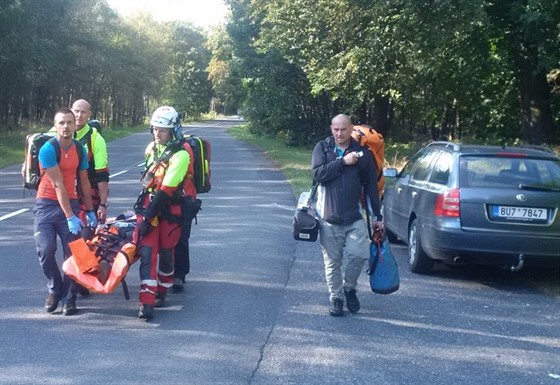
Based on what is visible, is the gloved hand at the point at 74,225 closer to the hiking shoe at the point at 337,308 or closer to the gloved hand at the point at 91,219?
the gloved hand at the point at 91,219

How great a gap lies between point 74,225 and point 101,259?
41 cm

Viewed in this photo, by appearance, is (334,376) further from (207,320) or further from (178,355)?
(207,320)

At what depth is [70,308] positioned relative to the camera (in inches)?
285

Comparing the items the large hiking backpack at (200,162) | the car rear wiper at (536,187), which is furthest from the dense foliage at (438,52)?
the large hiking backpack at (200,162)

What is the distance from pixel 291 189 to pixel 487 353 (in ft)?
45.5

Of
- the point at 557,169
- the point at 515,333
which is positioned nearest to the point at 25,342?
the point at 515,333

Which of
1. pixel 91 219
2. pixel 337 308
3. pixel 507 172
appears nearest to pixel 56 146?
pixel 91 219

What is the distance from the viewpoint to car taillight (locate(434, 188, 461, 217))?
889cm

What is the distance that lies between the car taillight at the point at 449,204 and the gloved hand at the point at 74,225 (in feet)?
12.9

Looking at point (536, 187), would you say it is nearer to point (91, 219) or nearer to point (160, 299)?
point (160, 299)

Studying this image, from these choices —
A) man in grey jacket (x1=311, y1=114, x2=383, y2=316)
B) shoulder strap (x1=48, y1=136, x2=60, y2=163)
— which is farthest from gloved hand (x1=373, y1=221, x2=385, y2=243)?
shoulder strap (x1=48, y1=136, x2=60, y2=163)

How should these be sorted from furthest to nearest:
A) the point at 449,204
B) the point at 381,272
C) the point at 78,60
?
1. the point at 78,60
2. the point at 449,204
3. the point at 381,272

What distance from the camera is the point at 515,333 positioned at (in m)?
7.19

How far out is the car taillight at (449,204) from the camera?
889 cm
